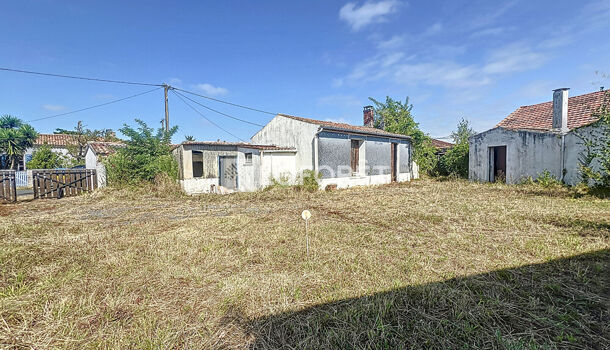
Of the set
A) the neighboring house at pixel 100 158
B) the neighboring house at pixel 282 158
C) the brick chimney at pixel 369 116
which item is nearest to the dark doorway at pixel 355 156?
the neighboring house at pixel 282 158

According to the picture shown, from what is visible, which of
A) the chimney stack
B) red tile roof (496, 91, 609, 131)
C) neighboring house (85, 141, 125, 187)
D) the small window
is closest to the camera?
the small window

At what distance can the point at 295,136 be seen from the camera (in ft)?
42.1

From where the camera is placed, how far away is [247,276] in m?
3.31

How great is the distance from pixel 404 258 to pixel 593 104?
16.6 m

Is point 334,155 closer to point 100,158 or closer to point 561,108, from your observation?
point 561,108

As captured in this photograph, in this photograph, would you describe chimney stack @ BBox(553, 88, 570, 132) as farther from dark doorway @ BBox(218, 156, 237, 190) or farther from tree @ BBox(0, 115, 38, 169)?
tree @ BBox(0, 115, 38, 169)

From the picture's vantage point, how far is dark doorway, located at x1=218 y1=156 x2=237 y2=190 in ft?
41.0

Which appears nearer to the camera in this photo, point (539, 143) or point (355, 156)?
point (539, 143)

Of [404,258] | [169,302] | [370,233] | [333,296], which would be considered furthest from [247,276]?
[370,233]

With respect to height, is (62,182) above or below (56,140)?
below

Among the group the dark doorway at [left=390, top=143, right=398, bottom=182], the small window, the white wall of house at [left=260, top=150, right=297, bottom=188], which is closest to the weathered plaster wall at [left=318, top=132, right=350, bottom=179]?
the white wall of house at [left=260, top=150, right=297, bottom=188]

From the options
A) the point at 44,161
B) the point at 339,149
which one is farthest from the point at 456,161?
the point at 44,161

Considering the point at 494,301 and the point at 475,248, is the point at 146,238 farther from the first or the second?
the point at 475,248

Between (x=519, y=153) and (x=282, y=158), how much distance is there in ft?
40.2
